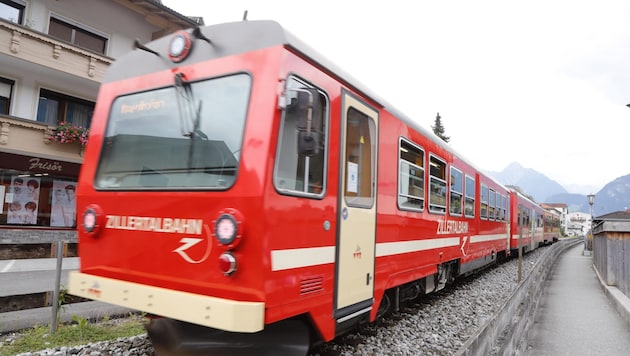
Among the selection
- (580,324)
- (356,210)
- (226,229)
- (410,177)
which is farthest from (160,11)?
(580,324)

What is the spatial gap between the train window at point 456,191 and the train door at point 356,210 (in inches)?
140

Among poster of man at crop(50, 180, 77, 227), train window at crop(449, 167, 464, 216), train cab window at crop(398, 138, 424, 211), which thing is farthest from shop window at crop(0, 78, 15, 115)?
train window at crop(449, 167, 464, 216)

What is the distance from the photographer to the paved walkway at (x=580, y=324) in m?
5.65

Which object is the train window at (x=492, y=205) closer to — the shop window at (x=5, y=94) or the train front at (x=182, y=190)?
the train front at (x=182, y=190)

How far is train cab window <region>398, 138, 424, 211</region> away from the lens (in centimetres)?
529

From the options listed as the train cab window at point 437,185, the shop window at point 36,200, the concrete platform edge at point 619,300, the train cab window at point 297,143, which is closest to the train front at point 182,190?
the train cab window at point 297,143

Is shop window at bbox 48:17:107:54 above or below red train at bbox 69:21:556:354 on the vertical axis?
above

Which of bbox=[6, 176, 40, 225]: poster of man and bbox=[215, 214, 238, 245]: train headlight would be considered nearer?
bbox=[215, 214, 238, 245]: train headlight

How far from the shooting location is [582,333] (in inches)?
251

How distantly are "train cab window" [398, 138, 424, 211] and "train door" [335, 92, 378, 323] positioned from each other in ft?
2.83

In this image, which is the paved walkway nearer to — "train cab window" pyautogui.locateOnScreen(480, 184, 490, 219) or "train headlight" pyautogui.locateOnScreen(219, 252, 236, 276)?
"train cab window" pyautogui.locateOnScreen(480, 184, 490, 219)

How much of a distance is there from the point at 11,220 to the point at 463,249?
1219 cm

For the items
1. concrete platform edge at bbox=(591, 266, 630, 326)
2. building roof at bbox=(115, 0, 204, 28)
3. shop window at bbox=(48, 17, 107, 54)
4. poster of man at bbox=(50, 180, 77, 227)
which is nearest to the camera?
concrete platform edge at bbox=(591, 266, 630, 326)

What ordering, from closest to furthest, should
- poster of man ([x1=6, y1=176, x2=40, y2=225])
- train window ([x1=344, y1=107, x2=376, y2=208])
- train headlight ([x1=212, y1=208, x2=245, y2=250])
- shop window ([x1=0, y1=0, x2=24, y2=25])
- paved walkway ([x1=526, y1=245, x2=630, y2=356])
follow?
train headlight ([x1=212, y1=208, x2=245, y2=250]), train window ([x1=344, y1=107, x2=376, y2=208]), paved walkway ([x1=526, y1=245, x2=630, y2=356]), shop window ([x1=0, y1=0, x2=24, y2=25]), poster of man ([x1=6, y1=176, x2=40, y2=225])
